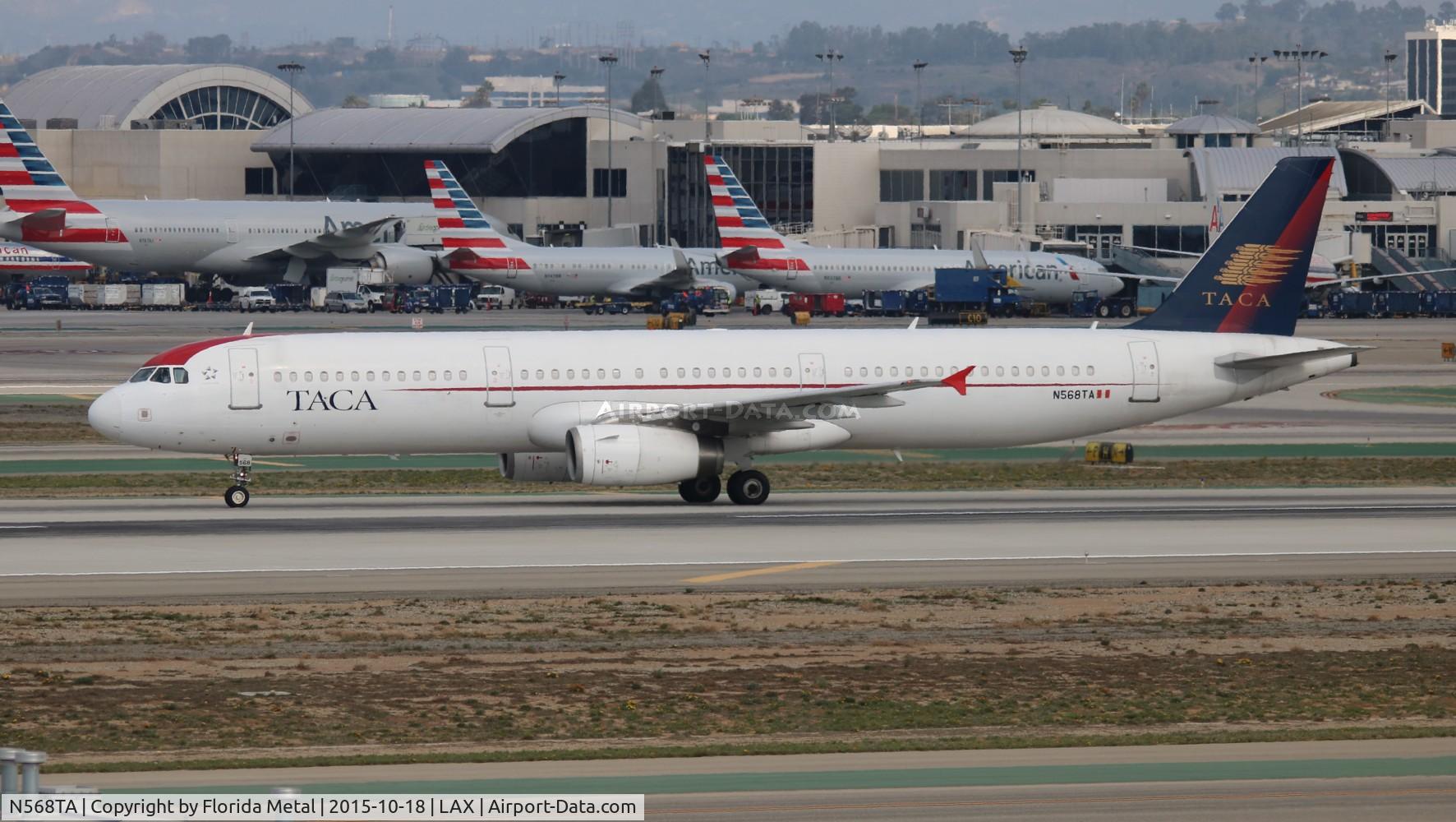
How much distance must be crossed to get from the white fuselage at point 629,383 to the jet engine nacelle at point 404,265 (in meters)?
84.8

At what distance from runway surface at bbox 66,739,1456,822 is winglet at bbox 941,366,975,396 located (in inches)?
845

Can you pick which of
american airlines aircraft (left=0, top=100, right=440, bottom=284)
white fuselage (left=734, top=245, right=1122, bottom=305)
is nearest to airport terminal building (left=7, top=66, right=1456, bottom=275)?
white fuselage (left=734, top=245, right=1122, bottom=305)

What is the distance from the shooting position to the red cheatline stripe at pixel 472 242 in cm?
11506

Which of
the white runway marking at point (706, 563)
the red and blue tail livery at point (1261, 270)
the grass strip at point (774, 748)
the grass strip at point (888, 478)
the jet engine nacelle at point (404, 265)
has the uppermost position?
the jet engine nacelle at point (404, 265)

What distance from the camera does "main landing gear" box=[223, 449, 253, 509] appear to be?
130 ft

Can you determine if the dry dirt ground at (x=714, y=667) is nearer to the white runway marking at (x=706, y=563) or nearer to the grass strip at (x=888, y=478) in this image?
the white runway marking at (x=706, y=563)

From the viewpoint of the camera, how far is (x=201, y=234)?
125938 millimetres

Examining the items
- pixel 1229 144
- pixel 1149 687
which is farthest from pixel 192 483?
pixel 1229 144

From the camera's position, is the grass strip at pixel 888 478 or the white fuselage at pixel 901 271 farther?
the white fuselage at pixel 901 271

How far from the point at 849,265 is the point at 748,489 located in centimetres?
7735

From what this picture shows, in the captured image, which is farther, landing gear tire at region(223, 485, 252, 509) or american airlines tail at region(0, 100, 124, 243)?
american airlines tail at region(0, 100, 124, 243)

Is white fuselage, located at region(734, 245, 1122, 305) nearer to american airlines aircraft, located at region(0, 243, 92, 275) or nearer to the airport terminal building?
the airport terminal building

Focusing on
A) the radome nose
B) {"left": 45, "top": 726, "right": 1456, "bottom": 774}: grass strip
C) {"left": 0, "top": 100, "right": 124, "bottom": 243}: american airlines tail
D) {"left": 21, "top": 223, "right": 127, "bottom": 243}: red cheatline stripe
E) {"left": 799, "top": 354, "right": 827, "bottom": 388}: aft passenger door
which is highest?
{"left": 0, "top": 100, "right": 124, "bottom": 243}: american airlines tail

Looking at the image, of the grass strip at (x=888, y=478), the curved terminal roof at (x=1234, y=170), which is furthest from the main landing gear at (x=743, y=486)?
the curved terminal roof at (x=1234, y=170)
